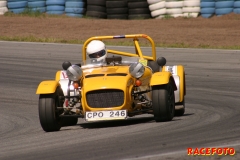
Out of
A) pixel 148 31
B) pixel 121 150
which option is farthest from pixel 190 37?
pixel 121 150

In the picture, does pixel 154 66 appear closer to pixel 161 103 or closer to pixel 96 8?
pixel 161 103

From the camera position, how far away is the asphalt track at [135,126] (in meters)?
7.54

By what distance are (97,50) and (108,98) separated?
133 cm

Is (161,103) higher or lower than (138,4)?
higher

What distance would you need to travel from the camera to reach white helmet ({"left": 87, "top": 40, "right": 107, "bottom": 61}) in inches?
424

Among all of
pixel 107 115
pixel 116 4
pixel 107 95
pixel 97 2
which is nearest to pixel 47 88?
pixel 107 95

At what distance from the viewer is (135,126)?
31.2ft

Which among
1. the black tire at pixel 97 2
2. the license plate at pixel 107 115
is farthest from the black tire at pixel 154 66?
the black tire at pixel 97 2

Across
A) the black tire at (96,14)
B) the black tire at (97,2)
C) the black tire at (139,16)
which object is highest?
the black tire at (97,2)

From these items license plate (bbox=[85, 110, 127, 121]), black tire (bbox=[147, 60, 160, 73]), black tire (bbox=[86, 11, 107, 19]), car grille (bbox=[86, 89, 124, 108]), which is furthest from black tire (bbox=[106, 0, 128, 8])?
license plate (bbox=[85, 110, 127, 121])

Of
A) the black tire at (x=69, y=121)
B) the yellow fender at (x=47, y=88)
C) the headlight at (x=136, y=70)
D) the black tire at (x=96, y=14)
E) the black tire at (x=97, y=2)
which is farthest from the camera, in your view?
the black tire at (x=96, y=14)

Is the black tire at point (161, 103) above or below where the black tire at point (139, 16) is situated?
above

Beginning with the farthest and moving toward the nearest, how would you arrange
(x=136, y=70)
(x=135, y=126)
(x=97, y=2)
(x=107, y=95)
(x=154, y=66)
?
(x=97, y=2) → (x=154, y=66) → (x=136, y=70) → (x=107, y=95) → (x=135, y=126)

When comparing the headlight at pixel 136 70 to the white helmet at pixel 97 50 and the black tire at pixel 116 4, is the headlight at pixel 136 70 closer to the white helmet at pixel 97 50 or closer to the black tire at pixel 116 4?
the white helmet at pixel 97 50
